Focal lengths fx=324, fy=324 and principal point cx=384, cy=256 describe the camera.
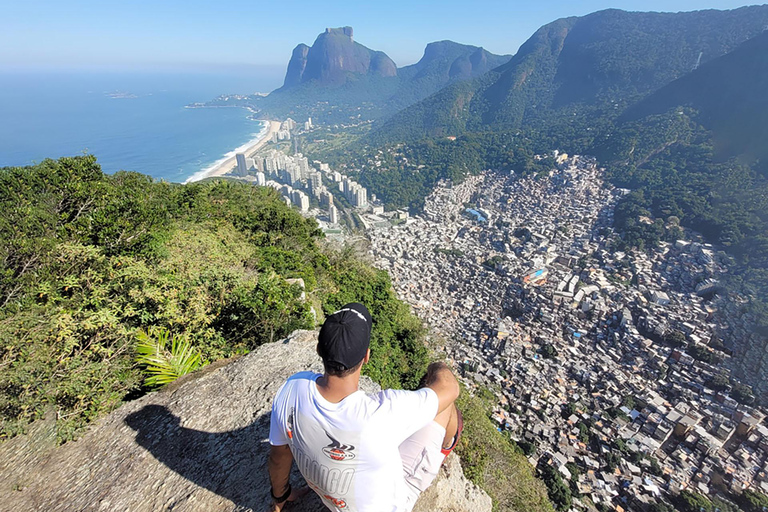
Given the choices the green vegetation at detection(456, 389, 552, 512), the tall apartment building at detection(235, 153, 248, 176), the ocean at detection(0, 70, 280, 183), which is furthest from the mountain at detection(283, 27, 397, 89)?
the green vegetation at detection(456, 389, 552, 512)

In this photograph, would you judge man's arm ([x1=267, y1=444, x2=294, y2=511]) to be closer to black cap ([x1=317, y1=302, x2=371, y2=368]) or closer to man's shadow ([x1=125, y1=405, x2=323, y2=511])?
man's shadow ([x1=125, y1=405, x2=323, y2=511])

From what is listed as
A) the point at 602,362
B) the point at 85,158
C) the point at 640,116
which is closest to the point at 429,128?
the point at 640,116

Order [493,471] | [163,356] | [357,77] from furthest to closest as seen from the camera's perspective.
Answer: [357,77]
[493,471]
[163,356]

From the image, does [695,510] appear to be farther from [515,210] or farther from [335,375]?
[515,210]

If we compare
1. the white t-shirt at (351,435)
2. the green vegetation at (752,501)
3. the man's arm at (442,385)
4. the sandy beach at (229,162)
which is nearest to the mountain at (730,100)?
the green vegetation at (752,501)

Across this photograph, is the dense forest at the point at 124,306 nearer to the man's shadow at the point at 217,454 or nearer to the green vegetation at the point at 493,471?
the green vegetation at the point at 493,471

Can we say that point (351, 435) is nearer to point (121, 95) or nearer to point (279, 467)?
point (279, 467)

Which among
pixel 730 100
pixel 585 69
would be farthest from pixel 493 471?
pixel 585 69
